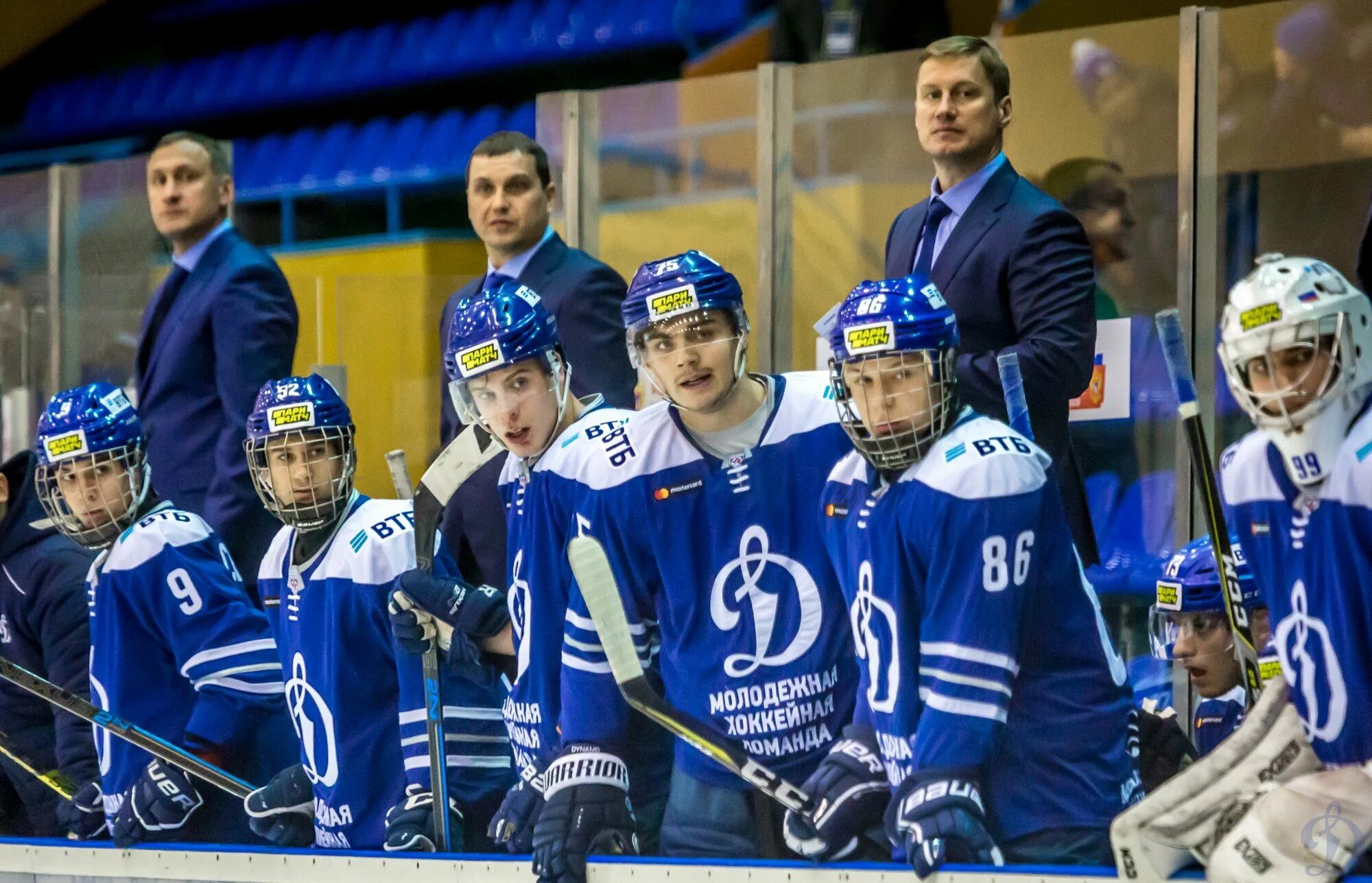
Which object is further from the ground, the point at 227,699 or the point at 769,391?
the point at 769,391

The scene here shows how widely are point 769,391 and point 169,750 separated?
1.33 m

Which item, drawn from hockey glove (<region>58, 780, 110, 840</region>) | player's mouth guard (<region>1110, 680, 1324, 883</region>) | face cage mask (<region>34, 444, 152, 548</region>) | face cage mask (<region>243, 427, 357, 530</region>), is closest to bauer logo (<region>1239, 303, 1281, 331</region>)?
player's mouth guard (<region>1110, 680, 1324, 883</region>)

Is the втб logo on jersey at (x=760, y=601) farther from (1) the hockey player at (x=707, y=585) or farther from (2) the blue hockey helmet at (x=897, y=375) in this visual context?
(2) the blue hockey helmet at (x=897, y=375)

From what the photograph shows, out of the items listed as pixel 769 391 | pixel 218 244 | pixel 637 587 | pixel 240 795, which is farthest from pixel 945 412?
pixel 218 244

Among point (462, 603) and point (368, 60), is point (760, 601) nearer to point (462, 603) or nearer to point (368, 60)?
point (462, 603)

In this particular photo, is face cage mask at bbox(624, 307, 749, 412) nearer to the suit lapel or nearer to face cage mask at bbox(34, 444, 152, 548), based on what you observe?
the suit lapel

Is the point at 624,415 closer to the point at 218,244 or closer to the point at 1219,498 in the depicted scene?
the point at 1219,498

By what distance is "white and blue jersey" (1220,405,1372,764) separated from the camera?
2119 millimetres

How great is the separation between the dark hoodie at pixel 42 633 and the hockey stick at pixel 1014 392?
6.46 ft

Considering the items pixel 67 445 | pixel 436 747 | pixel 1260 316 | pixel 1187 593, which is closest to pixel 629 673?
pixel 436 747

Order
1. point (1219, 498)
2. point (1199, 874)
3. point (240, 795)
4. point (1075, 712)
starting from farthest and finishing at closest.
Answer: point (240, 795) → point (1219, 498) → point (1075, 712) → point (1199, 874)

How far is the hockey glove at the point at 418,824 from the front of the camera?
2.94 metres

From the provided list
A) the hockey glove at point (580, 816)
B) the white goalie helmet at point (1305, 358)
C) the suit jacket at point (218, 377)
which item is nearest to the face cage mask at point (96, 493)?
the suit jacket at point (218, 377)

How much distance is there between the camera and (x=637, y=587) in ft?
8.96
